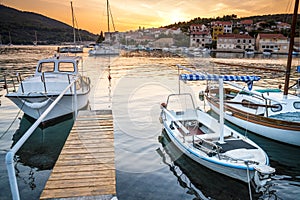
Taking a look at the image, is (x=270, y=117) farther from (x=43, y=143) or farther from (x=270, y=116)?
(x=43, y=143)

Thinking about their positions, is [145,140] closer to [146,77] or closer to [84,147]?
[84,147]

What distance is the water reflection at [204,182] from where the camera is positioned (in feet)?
19.6

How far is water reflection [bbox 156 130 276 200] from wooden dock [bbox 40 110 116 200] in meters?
2.41

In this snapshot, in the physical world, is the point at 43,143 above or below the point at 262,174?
below

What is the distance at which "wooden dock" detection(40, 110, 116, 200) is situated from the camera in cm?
395

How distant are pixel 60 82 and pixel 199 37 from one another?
89935 millimetres

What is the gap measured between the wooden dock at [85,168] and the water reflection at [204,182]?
241 centimetres

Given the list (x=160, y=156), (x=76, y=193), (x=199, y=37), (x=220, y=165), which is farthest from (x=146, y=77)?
(x=199, y=37)

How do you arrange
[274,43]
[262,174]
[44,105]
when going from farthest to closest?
[274,43]
[44,105]
[262,174]

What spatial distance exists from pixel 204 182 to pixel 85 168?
11.5 ft

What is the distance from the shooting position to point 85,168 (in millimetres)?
4793

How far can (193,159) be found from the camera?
7.42 meters

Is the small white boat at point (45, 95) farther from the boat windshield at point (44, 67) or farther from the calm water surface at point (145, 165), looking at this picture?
the calm water surface at point (145, 165)

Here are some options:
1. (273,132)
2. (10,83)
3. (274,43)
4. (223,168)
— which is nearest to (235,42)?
(274,43)
